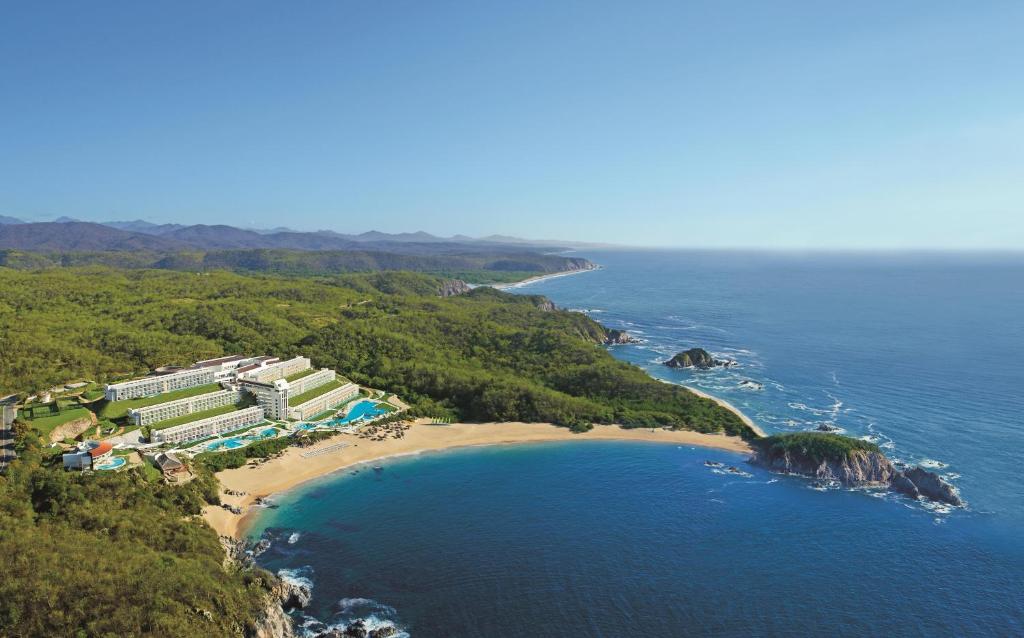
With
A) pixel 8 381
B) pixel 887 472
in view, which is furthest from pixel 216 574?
pixel 887 472

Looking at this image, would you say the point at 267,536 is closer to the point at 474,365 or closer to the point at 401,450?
the point at 401,450

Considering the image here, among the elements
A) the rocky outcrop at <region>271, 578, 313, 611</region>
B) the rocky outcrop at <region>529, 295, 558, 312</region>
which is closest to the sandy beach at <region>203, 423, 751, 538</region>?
the rocky outcrop at <region>271, 578, 313, 611</region>

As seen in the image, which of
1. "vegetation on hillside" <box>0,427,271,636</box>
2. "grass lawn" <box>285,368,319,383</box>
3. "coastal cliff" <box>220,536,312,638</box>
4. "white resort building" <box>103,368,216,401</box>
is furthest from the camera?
"grass lawn" <box>285,368,319,383</box>

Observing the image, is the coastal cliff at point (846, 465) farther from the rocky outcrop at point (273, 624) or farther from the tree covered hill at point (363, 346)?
the rocky outcrop at point (273, 624)

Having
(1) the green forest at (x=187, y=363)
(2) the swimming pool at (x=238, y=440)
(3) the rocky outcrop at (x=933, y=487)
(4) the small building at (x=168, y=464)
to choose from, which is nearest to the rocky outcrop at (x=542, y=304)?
(1) the green forest at (x=187, y=363)

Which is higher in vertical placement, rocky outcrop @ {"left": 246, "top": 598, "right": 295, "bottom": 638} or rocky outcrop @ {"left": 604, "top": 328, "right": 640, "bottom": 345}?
rocky outcrop @ {"left": 604, "top": 328, "right": 640, "bottom": 345}

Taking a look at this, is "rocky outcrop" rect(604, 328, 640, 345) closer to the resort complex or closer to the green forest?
the green forest
